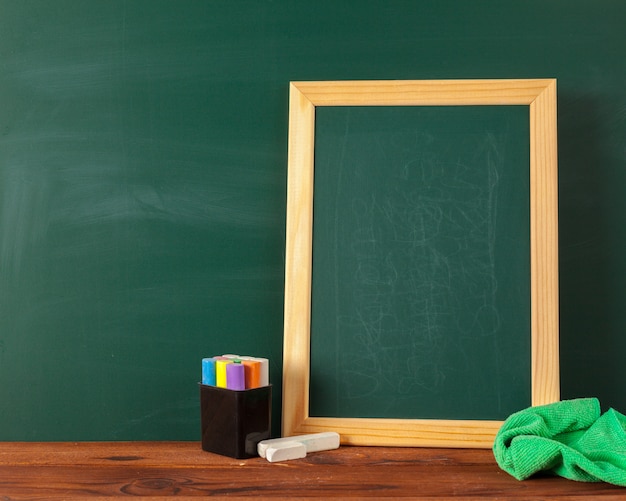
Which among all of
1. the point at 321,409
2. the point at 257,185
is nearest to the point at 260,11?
the point at 257,185

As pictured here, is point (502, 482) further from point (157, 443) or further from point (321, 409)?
point (157, 443)

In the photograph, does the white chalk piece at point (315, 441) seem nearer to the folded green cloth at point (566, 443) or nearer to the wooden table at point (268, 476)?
the wooden table at point (268, 476)

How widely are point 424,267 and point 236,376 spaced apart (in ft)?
1.22

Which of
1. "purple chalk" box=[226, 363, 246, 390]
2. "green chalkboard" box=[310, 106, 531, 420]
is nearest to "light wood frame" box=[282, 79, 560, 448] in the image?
"green chalkboard" box=[310, 106, 531, 420]

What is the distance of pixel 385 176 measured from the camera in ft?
3.95

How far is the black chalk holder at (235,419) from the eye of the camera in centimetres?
109

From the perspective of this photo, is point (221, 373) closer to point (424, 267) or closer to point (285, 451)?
point (285, 451)

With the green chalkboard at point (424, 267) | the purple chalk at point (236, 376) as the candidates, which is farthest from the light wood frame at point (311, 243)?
the purple chalk at point (236, 376)

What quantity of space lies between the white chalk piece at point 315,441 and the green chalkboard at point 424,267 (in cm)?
5

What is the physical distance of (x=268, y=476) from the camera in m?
1.01

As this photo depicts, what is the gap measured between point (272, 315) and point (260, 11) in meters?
0.56

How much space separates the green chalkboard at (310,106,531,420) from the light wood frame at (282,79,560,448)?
2 centimetres

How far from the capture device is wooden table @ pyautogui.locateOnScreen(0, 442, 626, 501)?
3.07ft

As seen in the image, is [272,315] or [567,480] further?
[272,315]
